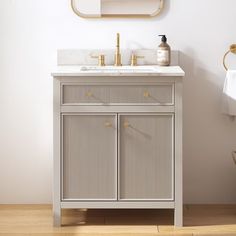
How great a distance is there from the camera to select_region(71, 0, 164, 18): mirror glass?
13.3 ft

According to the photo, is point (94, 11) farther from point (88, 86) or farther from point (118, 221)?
point (118, 221)

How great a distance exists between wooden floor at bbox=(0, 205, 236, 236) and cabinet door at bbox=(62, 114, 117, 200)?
178mm

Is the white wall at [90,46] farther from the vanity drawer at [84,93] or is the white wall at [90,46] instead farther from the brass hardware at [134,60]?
the vanity drawer at [84,93]

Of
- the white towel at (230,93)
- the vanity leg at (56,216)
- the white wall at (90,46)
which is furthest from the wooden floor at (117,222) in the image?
the white towel at (230,93)

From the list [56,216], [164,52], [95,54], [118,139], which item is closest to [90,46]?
[95,54]

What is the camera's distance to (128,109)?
3.65 meters

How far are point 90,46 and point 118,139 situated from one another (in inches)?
27.7

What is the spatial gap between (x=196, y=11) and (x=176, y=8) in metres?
0.12

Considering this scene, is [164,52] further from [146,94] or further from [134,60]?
[146,94]

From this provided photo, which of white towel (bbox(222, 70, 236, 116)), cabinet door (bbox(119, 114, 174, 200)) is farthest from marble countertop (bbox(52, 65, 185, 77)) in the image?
white towel (bbox(222, 70, 236, 116))

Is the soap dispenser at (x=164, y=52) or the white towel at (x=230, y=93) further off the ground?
the soap dispenser at (x=164, y=52)

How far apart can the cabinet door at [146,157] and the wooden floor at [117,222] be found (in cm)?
18

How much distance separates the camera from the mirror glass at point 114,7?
4059mm

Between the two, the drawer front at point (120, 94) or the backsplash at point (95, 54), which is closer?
the drawer front at point (120, 94)
